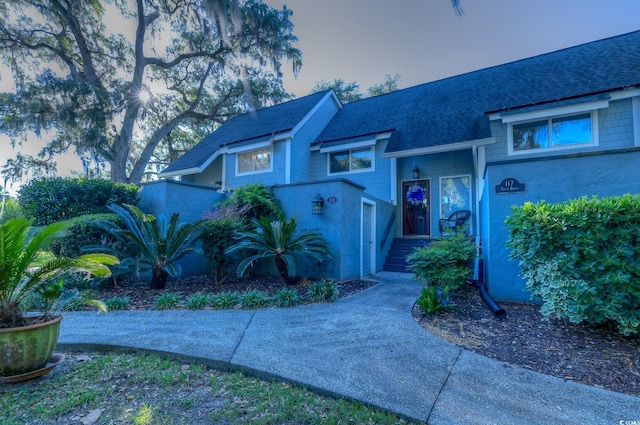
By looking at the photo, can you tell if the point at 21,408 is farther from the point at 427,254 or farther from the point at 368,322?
the point at 427,254

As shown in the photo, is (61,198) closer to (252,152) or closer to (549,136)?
(252,152)

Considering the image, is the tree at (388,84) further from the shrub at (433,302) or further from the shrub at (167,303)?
the shrub at (167,303)

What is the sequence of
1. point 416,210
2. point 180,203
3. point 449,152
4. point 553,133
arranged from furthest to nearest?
point 416,210 < point 449,152 < point 553,133 < point 180,203

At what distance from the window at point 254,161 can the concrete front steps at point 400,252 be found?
567cm

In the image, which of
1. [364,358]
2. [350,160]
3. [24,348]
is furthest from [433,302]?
[350,160]

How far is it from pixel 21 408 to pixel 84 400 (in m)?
0.47

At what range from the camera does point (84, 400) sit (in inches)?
99.0

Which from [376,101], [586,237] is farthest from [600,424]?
[376,101]

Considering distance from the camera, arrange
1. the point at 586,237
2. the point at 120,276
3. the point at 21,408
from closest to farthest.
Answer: the point at 21,408 < the point at 586,237 < the point at 120,276

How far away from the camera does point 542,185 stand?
499 cm

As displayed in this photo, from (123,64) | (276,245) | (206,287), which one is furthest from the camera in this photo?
(123,64)

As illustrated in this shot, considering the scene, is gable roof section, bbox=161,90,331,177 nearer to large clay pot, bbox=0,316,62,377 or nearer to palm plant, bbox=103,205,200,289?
palm plant, bbox=103,205,200,289

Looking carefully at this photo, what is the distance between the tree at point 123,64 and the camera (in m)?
13.8

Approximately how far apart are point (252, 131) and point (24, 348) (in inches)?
441
